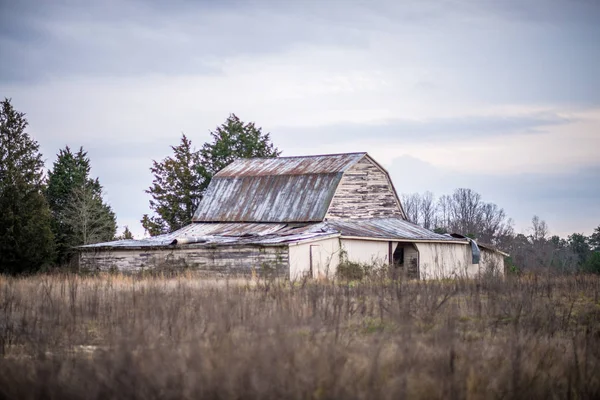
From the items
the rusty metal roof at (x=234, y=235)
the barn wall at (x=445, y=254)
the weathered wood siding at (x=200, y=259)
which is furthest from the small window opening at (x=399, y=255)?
the weathered wood siding at (x=200, y=259)

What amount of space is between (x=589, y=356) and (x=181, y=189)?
4179 centimetres

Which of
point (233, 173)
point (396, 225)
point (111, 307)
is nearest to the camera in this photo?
point (111, 307)

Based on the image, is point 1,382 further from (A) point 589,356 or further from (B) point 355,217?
(B) point 355,217

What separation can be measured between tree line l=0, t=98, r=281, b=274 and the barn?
4.42 meters

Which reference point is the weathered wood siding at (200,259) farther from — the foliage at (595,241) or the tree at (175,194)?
the foliage at (595,241)

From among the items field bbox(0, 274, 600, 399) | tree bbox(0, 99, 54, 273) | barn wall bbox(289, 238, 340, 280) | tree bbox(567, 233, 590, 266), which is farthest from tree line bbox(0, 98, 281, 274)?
tree bbox(567, 233, 590, 266)

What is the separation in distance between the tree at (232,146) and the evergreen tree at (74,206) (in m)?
6.97

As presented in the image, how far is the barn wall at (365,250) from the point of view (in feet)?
102

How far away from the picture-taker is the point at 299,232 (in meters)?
32.8

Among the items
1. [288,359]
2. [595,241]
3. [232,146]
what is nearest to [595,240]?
[595,241]

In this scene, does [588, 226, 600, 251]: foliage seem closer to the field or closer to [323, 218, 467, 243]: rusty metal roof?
[323, 218, 467, 243]: rusty metal roof

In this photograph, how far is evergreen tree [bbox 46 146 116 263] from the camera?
1726 inches

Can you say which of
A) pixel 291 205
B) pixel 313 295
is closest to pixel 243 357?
pixel 313 295

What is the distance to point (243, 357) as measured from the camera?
7.48 m
